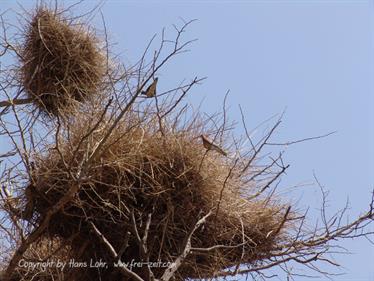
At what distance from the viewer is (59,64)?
2.65 meters

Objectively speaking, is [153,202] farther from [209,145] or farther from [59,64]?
[59,64]

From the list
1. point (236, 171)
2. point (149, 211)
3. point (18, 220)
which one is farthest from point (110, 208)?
point (236, 171)

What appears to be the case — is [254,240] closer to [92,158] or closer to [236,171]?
[236,171]

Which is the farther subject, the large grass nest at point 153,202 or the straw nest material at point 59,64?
the straw nest material at point 59,64

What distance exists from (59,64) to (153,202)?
85 cm

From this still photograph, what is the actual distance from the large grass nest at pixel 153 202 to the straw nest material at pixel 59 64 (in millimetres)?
568

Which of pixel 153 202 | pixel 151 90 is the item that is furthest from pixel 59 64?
pixel 153 202

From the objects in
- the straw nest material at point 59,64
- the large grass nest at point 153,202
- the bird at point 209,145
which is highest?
the straw nest material at point 59,64

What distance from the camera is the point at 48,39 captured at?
2.65 metres

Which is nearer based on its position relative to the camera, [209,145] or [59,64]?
[209,145]

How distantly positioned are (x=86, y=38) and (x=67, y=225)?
2.87 feet

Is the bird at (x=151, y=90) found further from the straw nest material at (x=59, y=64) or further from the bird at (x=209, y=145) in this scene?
the straw nest material at (x=59, y=64)

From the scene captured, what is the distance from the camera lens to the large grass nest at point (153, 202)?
2.00 metres

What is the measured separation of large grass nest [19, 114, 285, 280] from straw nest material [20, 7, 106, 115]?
0.57 meters
